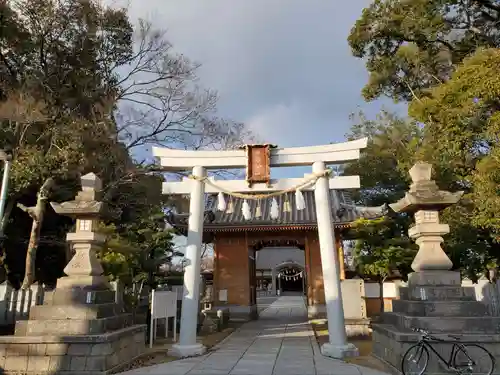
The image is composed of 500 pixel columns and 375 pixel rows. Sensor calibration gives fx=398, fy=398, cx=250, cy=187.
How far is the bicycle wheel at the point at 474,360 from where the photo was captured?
644 cm

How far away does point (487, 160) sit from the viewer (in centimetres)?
1032

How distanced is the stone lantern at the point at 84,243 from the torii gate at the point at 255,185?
2203 millimetres

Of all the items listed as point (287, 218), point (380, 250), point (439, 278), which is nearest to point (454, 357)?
point (439, 278)

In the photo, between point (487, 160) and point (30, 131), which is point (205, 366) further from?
point (30, 131)

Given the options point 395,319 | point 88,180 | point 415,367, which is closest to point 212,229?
point 88,180

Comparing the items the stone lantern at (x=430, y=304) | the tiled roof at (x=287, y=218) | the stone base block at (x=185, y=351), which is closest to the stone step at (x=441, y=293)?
the stone lantern at (x=430, y=304)

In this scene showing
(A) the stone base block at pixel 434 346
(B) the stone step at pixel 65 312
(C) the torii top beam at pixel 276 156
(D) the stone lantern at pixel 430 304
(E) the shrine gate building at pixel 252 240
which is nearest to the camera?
(A) the stone base block at pixel 434 346

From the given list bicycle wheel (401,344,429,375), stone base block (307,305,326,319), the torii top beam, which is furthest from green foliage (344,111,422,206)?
bicycle wheel (401,344,429,375)

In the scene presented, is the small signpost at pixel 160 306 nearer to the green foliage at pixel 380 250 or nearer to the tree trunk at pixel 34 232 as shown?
the tree trunk at pixel 34 232

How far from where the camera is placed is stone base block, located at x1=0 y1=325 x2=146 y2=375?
7.08 m

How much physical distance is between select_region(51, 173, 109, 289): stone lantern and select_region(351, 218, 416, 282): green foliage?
10.3m

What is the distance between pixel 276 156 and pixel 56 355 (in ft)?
21.6

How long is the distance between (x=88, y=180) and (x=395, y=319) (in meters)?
7.13

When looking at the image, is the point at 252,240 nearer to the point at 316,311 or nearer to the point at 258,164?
the point at 316,311
